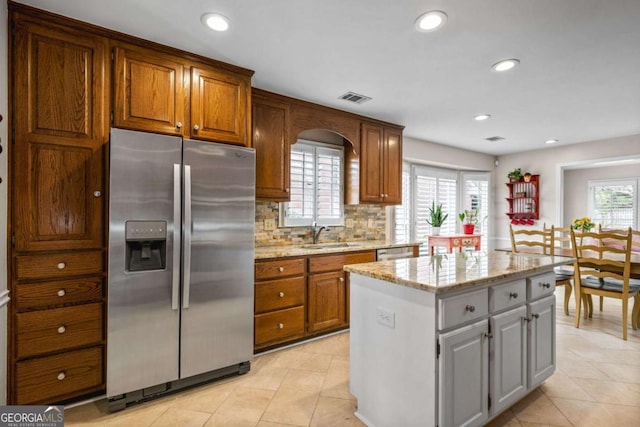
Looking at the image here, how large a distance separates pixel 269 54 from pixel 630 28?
234 cm

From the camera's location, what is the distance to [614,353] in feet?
9.16

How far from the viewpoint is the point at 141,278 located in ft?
6.63

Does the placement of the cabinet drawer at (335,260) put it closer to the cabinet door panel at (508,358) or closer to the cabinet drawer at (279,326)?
the cabinet drawer at (279,326)

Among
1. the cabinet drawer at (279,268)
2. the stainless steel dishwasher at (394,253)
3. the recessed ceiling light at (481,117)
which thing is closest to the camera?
the cabinet drawer at (279,268)

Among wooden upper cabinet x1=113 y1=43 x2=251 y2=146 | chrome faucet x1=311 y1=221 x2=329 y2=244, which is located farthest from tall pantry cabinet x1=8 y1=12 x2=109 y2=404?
chrome faucet x1=311 y1=221 x2=329 y2=244

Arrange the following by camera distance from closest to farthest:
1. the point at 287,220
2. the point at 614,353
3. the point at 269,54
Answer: the point at 269,54
the point at 614,353
the point at 287,220

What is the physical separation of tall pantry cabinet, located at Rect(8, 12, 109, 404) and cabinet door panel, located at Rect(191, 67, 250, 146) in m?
0.56

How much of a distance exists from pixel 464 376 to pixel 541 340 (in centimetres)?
88

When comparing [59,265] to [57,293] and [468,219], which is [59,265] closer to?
[57,293]

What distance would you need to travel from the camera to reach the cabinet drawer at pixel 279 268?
273 cm

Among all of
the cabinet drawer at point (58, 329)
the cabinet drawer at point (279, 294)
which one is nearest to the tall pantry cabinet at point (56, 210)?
the cabinet drawer at point (58, 329)

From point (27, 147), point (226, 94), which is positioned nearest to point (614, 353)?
point (226, 94)

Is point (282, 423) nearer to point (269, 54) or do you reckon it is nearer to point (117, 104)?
point (117, 104)

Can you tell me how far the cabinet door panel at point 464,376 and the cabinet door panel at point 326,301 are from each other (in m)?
1.65
